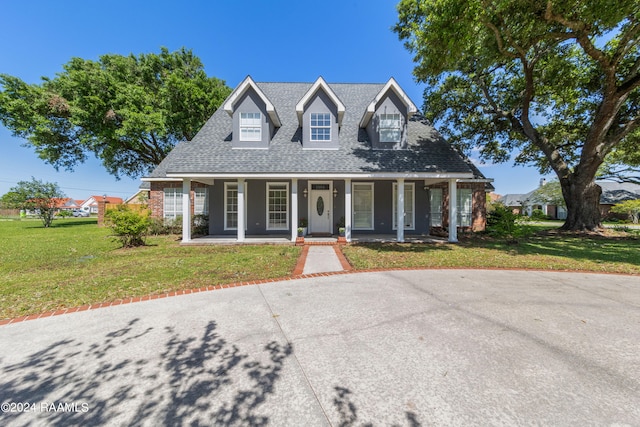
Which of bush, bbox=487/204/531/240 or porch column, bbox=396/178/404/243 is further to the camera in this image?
porch column, bbox=396/178/404/243

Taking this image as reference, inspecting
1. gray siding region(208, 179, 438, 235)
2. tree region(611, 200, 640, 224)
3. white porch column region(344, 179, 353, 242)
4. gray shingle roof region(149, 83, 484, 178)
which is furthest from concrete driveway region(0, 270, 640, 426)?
tree region(611, 200, 640, 224)

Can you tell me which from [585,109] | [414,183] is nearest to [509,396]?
[414,183]

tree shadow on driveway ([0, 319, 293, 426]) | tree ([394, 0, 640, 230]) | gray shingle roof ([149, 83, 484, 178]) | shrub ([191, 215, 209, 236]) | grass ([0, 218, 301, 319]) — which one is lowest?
tree shadow on driveway ([0, 319, 293, 426])

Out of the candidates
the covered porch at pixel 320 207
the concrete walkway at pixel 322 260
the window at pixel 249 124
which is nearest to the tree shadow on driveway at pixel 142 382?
the concrete walkway at pixel 322 260

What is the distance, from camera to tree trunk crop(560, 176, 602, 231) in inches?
539

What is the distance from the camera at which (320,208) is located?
42.4 ft

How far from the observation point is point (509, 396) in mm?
2293

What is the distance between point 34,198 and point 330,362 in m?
28.3

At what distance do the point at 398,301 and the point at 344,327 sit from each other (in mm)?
1440

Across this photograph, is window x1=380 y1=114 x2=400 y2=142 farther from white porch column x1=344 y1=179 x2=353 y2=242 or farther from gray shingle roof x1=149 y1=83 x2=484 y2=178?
white porch column x1=344 y1=179 x2=353 y2=242

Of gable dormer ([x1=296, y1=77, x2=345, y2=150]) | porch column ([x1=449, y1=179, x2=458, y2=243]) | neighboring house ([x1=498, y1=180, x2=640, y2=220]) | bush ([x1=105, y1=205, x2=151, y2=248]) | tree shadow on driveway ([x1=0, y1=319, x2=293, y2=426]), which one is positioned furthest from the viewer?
neighboring house ([x1=498, y1=180, x2=640, y2=220])

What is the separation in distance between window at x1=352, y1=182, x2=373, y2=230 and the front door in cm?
137

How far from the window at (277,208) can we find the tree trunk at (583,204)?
1599 cm

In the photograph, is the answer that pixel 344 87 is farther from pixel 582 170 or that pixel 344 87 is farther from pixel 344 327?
pixel 344 327
